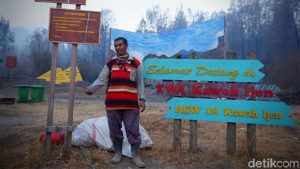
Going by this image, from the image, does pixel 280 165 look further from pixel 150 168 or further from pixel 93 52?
pixel 93 52

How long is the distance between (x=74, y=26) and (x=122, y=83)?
4.46 feet

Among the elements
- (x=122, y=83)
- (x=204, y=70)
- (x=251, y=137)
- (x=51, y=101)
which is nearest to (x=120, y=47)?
(x=122, y=83)

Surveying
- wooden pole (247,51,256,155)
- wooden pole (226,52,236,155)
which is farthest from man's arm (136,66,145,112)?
wooden pole (247,51,256,155)

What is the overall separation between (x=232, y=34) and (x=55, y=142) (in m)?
38.9

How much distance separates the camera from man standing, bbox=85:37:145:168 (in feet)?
15.4

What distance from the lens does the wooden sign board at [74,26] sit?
15.9ft

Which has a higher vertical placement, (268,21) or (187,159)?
(268,21)

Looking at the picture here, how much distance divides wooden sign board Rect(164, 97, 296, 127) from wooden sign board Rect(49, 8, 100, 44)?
2.02m

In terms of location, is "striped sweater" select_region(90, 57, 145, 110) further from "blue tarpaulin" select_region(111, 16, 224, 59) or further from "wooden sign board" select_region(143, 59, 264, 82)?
"blue tarpaulin" select_region(111, 16, 224, 59)

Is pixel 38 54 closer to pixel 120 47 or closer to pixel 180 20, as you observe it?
pixel 180 20

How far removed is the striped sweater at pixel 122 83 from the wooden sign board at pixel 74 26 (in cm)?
64

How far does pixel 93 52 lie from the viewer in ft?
190

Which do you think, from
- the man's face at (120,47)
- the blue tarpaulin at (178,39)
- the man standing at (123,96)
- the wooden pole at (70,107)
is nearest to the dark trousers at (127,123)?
the man standing at (123,96)

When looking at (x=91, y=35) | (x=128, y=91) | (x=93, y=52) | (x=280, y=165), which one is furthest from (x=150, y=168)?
(x=93, y=52)
